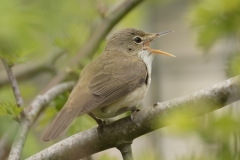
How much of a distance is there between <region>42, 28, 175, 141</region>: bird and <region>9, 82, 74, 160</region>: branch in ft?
0.40

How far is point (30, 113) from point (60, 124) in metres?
0.28

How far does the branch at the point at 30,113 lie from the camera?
7.52 feet

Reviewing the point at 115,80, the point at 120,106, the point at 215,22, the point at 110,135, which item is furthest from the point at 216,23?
the point at 115,80

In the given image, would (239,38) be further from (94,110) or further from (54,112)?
(54,112)

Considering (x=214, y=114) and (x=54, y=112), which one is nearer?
(x=214, y=114)

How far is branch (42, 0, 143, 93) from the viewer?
138 inches

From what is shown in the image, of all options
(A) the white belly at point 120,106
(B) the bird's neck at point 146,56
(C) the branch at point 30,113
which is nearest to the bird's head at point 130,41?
(B) the bird's neck at point 146,56

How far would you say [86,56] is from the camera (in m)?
3.59

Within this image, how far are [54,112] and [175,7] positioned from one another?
6.14 metres

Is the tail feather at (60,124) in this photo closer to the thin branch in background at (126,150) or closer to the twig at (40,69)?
the thin branch in background at (126,150)

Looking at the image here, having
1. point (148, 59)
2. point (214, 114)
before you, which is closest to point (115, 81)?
A: point (148, 59)

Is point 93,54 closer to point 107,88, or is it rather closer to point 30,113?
point 107,88

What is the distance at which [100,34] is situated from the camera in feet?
12.0

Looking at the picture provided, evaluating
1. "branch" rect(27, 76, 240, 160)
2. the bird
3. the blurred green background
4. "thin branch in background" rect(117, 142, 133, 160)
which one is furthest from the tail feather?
"thin branch in background" rect(117, 142, 133, 160)
